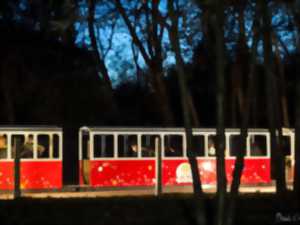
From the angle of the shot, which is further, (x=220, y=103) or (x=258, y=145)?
(x=258, y=145)

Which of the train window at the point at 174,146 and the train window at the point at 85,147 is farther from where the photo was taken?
the train window at the point at 174,146

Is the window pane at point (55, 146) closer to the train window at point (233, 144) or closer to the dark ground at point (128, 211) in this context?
the train window at point (233, 144)

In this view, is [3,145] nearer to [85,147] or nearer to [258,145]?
[85,147]

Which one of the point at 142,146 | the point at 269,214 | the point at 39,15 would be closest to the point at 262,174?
the point at 142,146

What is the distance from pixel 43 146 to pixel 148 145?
12.5 feet

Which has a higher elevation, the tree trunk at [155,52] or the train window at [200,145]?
the tree trunk at [155,52]

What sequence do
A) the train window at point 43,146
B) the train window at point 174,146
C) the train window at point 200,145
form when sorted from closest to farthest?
the train window at point 43,146
the train window at point 174,146
the train window at point 200,145

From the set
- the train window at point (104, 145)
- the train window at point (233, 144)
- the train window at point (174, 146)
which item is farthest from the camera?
the train window at point (233, 144)

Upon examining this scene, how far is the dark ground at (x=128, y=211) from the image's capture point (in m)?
11.6

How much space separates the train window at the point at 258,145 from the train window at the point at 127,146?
465 cm

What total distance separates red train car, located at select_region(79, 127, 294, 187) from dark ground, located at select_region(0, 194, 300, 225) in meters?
9.12

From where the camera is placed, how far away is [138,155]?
2267cm
